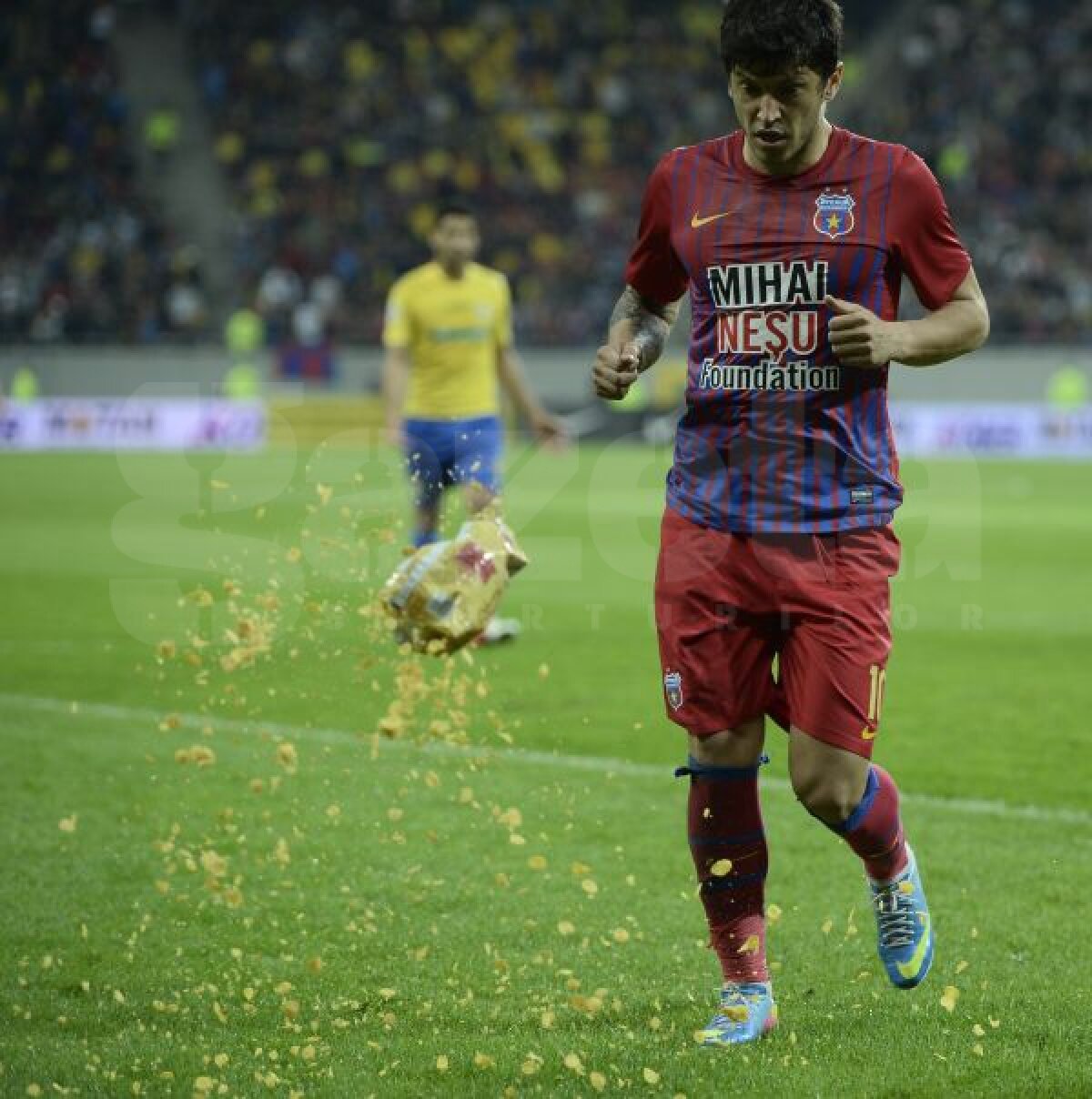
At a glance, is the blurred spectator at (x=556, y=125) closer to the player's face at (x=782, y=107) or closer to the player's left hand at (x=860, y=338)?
the player's face at (x=782, y=107)

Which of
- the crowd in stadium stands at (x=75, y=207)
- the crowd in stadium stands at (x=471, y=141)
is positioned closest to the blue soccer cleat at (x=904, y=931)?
the crowd in stadium stands at (x=471, y=141)

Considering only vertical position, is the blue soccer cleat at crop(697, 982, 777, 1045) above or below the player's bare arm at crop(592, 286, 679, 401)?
below

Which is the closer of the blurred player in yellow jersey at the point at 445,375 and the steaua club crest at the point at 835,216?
the steaua club crest at the point at 835,216

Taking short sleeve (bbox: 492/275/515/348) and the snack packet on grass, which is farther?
short sleeve (bbox: 492/275/515/348)

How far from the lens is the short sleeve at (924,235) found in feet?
12.9

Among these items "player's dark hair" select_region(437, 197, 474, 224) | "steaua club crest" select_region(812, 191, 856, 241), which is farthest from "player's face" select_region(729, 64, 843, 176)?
"player's dark hair" select_region(437, 197, 474, 224)

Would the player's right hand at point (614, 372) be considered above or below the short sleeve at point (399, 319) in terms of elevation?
below

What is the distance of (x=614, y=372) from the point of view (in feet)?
13.3

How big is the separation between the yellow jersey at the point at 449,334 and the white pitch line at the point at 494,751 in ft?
9.73

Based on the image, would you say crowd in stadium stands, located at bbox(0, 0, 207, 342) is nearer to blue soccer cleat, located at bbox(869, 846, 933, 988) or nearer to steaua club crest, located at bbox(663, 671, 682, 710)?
steaua club crest, located at bbox(663, 671, 682, 710)

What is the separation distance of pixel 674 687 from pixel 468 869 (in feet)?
5.41

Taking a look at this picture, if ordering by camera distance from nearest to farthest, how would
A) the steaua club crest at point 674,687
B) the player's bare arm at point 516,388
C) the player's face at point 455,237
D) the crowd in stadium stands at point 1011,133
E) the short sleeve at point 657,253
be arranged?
1. the steaua club crest at point 674,687
2. the short sleeve at point 657,253
3. the player's bare arm at point 516,388
4. the player's face at point 455,237
5. the crowd in stadium stands at point 1011,133

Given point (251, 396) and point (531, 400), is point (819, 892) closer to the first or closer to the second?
point (531, 400)

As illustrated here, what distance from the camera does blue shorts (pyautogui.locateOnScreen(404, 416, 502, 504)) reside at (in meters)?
10.3
